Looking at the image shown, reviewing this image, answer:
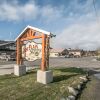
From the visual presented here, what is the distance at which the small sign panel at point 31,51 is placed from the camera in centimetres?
1475

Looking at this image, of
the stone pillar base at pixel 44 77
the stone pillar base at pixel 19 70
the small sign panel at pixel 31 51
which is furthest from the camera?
the stone pillar base at pixel 19 70

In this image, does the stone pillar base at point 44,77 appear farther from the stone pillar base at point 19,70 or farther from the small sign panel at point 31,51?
the stone pillar base at point 19,70

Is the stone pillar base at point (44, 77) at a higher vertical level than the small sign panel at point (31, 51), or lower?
lower

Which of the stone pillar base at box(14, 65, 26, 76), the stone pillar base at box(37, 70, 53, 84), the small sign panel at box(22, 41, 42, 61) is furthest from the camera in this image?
the stone pillar base at box(14, 65, 26, 76)

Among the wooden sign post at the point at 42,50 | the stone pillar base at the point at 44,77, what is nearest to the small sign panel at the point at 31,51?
the wooden sign post at the point at 42,50

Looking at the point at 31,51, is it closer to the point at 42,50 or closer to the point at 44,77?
the point at 42,50

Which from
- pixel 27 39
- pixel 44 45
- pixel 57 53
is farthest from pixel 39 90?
pixel 57 53

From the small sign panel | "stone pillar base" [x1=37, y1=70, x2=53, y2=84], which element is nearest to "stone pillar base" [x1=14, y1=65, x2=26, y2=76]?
the small sign panel

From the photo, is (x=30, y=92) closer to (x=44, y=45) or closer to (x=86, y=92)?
(x=86, y=92)

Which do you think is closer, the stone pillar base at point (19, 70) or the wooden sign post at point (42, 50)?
the wooden sign post at point (42, 50)

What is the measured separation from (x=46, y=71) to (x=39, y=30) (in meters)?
2.74

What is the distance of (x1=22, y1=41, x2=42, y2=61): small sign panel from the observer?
48.4 ft

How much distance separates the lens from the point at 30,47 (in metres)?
15.7

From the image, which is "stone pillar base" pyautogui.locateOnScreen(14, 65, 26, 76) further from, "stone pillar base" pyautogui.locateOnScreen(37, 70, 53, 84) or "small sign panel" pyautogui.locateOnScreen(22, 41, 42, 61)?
"stone pillar base" pyautogui.locateOnScreen(37, 70, 53, 84)
